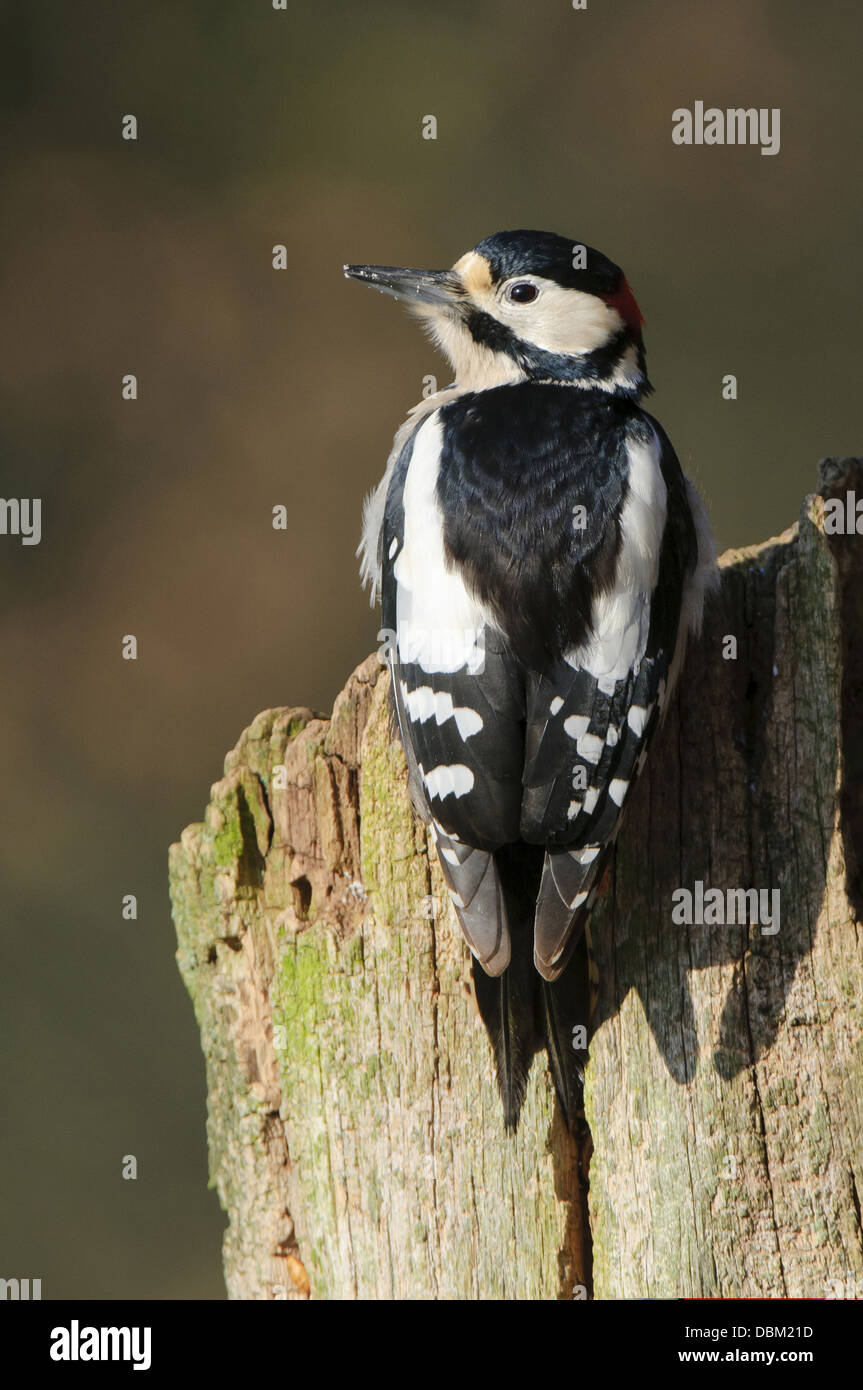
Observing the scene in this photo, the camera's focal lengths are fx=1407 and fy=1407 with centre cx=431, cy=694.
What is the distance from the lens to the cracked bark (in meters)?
1.56

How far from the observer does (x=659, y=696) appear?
63.4 inches

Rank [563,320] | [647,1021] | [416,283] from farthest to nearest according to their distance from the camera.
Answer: [416,283]
[563,320]
[647,1021]

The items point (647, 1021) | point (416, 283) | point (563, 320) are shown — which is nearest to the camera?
point (647, 1021)

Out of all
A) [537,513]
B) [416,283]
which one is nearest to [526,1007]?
[537,513]

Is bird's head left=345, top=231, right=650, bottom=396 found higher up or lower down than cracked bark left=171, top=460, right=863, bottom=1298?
higher up

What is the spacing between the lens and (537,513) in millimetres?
1661

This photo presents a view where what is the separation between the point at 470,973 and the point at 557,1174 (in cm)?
25

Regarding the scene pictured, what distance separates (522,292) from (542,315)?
44mm

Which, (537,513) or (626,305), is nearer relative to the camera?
(537,513)

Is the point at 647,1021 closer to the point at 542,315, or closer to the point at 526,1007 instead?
the point at 526,1007

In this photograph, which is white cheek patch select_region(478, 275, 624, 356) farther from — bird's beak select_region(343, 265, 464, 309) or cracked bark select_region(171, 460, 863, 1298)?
cracked bark select_region(171, 460, 863, 1298)

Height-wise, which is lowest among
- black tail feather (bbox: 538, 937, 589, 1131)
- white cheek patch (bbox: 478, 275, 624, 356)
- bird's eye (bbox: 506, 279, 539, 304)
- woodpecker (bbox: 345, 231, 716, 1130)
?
black tail feather (bbox: 538, 937, 589, 1131)

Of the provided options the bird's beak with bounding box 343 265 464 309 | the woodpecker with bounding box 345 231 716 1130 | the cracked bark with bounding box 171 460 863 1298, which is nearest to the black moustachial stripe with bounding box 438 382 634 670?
the woodpecker with bounding box 345 231 716 1130

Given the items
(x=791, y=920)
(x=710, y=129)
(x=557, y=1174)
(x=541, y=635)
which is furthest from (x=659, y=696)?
(x=710, y=129)
